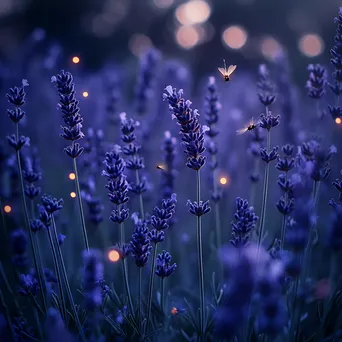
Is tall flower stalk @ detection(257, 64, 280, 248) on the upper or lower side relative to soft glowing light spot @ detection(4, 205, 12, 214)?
upper

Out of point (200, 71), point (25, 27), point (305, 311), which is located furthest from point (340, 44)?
point (25, 27)

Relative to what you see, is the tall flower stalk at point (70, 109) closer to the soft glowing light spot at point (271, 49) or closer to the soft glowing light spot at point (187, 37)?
the soft glowing light spot at point (271, 49)

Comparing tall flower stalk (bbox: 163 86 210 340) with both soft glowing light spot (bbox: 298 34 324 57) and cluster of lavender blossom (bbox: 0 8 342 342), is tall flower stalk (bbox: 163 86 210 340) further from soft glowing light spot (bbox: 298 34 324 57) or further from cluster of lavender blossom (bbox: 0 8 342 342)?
soft glowing light spot (bbox: 298 34 324 57)

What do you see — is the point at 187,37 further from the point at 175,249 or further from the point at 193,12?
the point at 175,249

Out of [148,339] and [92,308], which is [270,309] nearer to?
[92,308]

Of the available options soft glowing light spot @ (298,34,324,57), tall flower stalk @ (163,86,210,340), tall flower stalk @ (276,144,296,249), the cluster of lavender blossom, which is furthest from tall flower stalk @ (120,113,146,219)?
soft glowing light spot @ (298,34,324,57)

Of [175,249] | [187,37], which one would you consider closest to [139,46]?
[187,37]

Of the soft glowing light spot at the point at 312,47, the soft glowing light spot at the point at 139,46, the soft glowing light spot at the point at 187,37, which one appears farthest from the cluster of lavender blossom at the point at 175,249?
the soft glowing light spot at the point at 187,37
